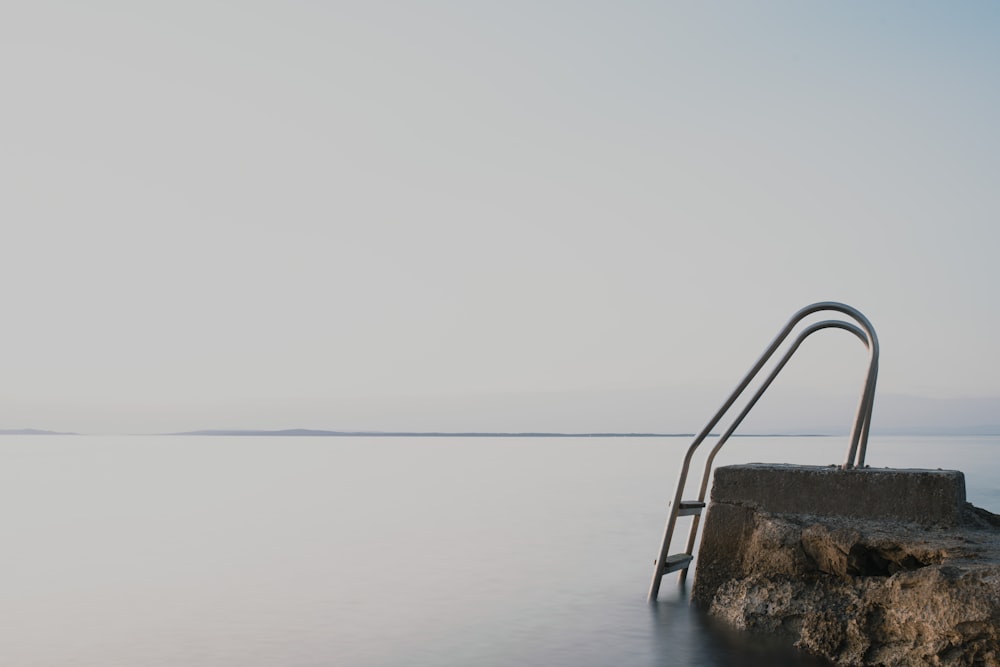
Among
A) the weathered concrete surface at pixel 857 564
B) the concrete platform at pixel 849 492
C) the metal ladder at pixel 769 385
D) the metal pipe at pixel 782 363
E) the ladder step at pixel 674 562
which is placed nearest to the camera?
the weathered concrete surface at pixel 857 564

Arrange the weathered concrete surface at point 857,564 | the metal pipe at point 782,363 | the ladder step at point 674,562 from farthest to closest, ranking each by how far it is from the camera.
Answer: the ladder step at point 674,562
the metal pipe at point 782,363
the weathered concrete surface at point 857,564

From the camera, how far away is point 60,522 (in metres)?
15.7

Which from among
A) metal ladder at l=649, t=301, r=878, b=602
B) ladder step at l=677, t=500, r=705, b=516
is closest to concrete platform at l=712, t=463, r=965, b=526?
metal ladder at l=649, t=301, r=878, b=602

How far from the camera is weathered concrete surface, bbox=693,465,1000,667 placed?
15.2ft

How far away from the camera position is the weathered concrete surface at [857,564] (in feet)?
15.2

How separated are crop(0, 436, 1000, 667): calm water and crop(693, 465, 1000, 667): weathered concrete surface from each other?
271 millimetres

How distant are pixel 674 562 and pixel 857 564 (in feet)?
5.92

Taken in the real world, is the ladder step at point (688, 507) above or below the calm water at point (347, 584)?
above

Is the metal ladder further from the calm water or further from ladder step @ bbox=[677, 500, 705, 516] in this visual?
the calm water

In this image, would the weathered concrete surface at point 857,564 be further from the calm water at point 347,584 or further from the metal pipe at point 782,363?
the metal pipe at point 782,363

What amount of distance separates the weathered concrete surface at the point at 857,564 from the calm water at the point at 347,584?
27 cm

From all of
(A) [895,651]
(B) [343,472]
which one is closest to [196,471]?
(B) [343,472]

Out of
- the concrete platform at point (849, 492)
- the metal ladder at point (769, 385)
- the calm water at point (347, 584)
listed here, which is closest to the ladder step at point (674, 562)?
→ the metal ladder at point (769, 385)

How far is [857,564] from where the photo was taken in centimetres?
541
